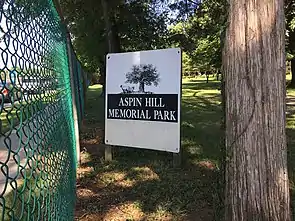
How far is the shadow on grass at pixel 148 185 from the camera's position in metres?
3.39

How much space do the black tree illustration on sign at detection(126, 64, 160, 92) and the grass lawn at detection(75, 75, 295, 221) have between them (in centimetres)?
114

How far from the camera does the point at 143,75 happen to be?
495 centimetres

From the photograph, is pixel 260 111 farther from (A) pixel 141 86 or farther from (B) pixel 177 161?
(A) pixel 141 86

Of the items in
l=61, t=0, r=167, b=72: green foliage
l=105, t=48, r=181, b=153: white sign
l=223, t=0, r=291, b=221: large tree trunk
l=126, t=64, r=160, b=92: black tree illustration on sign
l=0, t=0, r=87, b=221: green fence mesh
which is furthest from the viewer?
l=61, t=0, r=167, b=72: green foliage

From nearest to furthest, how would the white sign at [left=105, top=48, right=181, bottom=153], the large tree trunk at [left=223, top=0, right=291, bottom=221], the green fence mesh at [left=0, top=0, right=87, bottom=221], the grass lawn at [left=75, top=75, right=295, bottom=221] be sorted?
the green fence mesh at [left=0, top=0, right=87, bottom=221] < the large tree trunk at [left=223, top=0, right=291, bottom=221] < the grass lawn at [left=75, top=75, right=295, bottom=221] < the white sign at [left=105, top=48, right=181, bottom=153]

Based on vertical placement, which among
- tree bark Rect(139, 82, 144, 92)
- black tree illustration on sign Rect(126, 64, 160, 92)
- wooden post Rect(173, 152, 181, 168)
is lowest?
wooden post Rect(173, 152, 181, 168)

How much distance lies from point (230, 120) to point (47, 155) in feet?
4.15

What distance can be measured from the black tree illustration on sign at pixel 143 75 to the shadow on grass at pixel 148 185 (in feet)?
3.75

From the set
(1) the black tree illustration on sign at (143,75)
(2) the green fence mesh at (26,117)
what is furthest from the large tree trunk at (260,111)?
(1) the black tree illustration on sign at (143,75)

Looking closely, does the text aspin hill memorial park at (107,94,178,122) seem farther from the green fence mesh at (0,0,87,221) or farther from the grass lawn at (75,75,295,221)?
the green fence mesh at (0,0,87,221)

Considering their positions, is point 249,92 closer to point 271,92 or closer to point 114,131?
point 271,92

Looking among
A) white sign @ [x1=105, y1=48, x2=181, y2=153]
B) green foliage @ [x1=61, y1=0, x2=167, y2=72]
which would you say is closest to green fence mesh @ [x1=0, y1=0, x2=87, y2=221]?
white sign @ [x1=105, y1=48, x2=181, y2=153]

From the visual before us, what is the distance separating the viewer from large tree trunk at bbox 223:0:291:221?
7.72ft

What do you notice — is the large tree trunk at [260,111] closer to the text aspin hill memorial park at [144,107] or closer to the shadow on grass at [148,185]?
the shadow on grass at [148,185]
